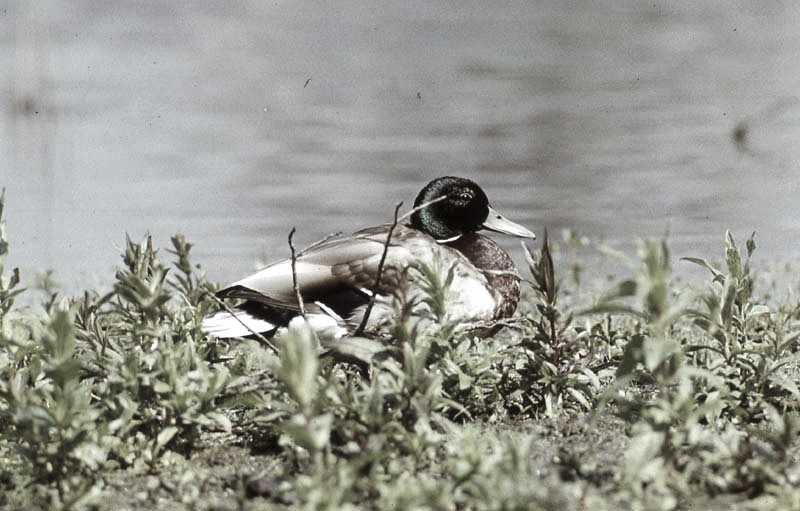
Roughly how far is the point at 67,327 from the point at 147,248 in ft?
3.10

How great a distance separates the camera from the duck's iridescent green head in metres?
5.54

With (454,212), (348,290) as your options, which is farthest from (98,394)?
(454,212)

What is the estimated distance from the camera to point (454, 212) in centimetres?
558

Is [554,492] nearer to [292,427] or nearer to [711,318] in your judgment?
[292,427]

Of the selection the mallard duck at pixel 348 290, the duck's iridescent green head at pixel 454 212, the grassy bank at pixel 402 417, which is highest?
the duck's iridescent green head at pixel 454 212

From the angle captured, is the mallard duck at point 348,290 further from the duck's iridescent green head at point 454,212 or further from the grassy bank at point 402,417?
the duck's iridescent green head at point 454,212

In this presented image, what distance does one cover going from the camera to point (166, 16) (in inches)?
523

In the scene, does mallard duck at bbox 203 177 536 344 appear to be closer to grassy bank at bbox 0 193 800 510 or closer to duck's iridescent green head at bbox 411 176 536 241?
grassy bank at bbox 0 193 800 510

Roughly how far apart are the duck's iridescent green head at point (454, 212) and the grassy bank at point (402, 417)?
55.4 inches

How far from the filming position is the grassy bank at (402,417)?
2863mm

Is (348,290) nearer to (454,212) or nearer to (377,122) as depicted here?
(454,212)

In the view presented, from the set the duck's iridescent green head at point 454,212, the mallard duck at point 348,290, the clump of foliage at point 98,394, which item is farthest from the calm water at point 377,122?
the clump of foliage at point 98,394

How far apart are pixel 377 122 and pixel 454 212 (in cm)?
445

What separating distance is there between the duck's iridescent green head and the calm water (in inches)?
53.7
